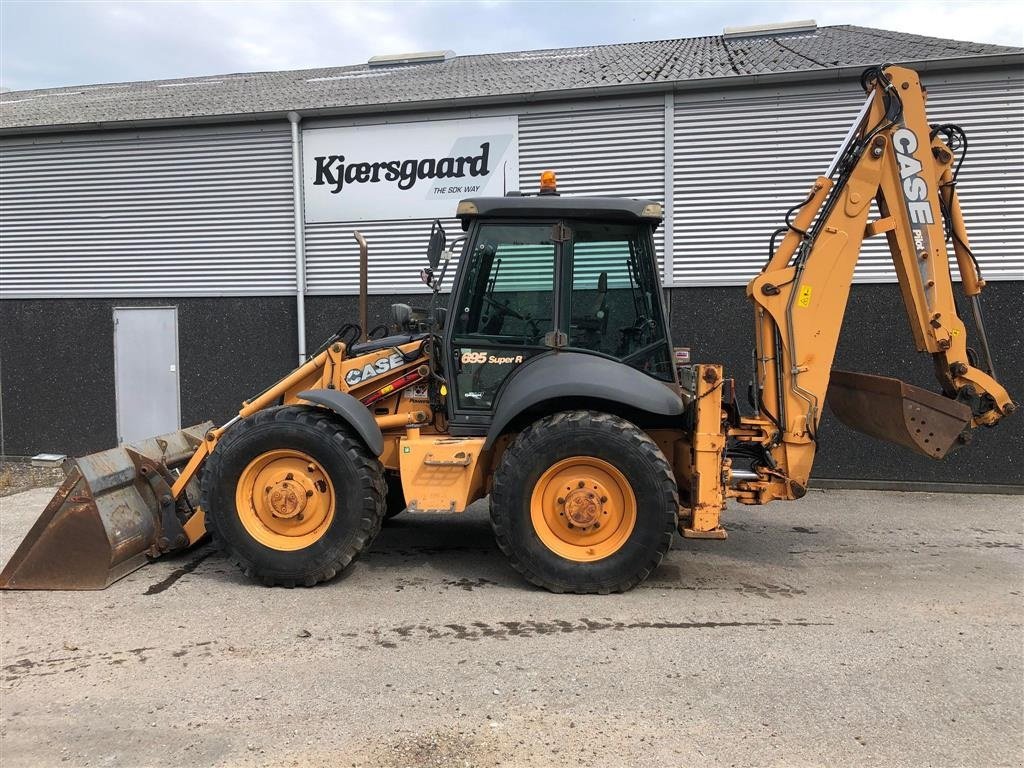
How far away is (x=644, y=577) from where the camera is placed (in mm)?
4496

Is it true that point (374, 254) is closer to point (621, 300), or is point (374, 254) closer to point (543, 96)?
point (543, 96)

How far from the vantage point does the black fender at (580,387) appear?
4.49 m

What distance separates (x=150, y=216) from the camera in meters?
9.28

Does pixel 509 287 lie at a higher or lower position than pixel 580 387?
higher

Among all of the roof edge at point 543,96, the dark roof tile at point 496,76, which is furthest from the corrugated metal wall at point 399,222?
the dark roof tile at point 496,76

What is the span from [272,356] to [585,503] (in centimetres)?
585

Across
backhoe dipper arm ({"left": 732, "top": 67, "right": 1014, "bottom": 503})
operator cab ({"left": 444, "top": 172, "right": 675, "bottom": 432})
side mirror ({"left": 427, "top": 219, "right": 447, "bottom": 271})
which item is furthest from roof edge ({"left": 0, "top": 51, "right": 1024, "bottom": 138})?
side mirror ({"left": 427, "top": 219, "right": 447, "bottom": 271})

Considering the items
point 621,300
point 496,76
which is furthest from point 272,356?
point 621,300

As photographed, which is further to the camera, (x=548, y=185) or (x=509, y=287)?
(x=548, y=185)

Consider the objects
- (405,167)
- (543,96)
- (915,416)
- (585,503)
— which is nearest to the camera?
(585,503)

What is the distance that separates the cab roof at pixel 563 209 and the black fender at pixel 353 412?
1.44 meters

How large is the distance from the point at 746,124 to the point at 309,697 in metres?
7.24

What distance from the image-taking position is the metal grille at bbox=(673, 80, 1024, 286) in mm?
7516

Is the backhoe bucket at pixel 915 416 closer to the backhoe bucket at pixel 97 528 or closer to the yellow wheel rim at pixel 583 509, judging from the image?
the yellow wheel rim at pixel 583 509
